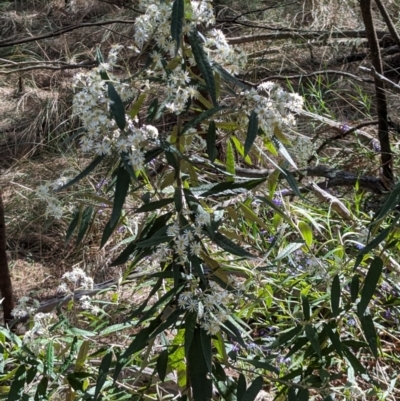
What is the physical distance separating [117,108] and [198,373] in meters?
0.40

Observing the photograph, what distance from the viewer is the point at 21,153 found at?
138 inches

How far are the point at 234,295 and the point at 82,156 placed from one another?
2298mm

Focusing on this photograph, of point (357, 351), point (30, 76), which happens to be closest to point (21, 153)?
point (30, 76)

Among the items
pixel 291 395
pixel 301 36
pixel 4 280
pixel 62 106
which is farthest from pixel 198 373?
pixel 62 106

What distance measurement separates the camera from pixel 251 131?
0.88m

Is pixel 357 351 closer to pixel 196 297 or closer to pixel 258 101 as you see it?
pixel 196 297

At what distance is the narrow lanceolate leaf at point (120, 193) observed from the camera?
88 centimetres

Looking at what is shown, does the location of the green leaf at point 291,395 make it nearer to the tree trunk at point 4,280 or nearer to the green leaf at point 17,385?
the green leaf at point 17,385

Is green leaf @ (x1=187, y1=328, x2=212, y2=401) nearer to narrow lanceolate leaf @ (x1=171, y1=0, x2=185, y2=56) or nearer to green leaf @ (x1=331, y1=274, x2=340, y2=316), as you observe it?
Result: green leaf @ (x1=331, y1=274, x2=340, y2=316)

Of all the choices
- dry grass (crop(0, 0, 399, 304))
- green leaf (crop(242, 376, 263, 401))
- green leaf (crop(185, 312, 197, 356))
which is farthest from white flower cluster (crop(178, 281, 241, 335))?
dry grass (crop(0, 0, 399, 304))

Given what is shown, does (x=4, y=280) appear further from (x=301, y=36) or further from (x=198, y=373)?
(x=301, y=36)

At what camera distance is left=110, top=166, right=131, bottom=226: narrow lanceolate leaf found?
88 centimetres

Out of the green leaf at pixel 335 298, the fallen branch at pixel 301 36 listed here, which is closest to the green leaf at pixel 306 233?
the green leaf at pixel 335 298

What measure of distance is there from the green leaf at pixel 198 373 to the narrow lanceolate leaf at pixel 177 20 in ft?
1.40
